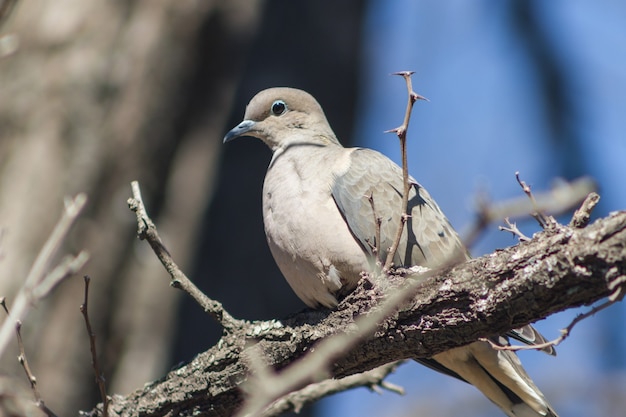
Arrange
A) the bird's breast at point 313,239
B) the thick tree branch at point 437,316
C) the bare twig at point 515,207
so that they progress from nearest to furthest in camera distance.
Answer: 1. the bare twig at point 515,207
2. the thick tree branch at point 437,316
3. the bird's breast at point 313,239

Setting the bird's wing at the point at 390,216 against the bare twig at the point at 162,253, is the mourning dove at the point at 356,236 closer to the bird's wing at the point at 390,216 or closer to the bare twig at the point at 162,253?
the bird's wing at the point at 390,216

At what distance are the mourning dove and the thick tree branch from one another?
248mm

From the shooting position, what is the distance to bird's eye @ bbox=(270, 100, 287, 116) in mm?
4582

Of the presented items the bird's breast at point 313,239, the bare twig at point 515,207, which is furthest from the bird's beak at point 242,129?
the bare twig at point 515,207

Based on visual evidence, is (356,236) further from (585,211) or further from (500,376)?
(585,211)

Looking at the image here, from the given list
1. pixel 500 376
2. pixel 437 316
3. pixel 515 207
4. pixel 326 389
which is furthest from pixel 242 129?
pixel 515 207

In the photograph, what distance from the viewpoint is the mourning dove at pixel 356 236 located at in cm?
351

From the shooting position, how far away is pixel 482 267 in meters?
2.54

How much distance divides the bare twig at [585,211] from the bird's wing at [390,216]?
4.05ft

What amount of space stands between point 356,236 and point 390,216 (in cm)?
24

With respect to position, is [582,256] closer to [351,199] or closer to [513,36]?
[351,199]

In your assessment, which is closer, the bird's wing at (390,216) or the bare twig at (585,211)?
the bare twig at (585,211)

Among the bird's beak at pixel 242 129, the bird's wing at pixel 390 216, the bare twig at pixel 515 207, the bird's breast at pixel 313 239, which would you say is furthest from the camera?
the bird's beak at pixel 242 129

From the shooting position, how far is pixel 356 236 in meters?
3.55
